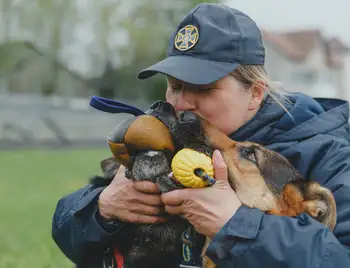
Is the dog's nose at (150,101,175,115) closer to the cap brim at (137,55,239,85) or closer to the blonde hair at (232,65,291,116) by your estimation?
the cap brim at (137,55,239,85)

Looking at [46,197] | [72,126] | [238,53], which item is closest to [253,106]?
[238,53]

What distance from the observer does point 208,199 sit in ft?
9.14

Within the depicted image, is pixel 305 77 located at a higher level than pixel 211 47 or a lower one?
lower

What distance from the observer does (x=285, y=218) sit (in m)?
2.78

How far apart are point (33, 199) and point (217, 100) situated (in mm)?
9412

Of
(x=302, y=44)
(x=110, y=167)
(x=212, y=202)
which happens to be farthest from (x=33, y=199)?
(x=302, y=44)

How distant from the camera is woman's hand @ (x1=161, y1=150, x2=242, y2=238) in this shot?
9.10 ft

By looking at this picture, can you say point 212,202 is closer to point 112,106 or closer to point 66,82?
point 112,106

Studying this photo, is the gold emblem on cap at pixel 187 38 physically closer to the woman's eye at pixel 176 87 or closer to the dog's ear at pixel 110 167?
the woman's eye at pixel 176 87

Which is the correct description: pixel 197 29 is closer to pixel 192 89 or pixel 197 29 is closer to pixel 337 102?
pixel 192 89

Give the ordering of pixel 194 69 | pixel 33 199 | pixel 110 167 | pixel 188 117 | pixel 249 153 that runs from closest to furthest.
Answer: pixel 188 117 → pixel 249 153 → pixel 194 69 → pixel 110 167 → pixel 33 199

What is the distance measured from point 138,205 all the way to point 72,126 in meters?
33.3

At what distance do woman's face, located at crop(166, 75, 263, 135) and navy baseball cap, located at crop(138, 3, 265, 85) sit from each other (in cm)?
8

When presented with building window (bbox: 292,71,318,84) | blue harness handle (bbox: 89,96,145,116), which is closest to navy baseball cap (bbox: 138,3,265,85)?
blue harness handle (bbox: 89,96,145,116)
